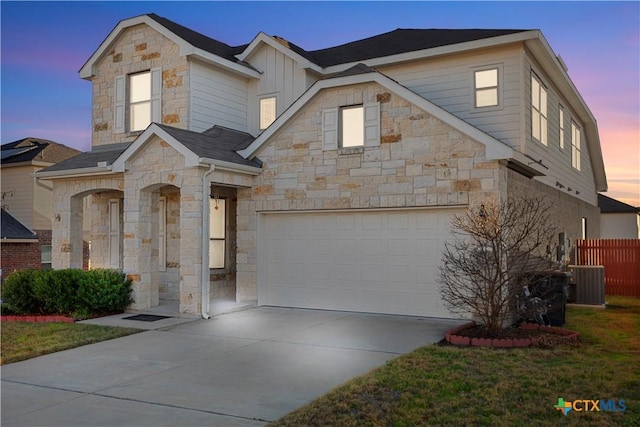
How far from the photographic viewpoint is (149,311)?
42.9 ft

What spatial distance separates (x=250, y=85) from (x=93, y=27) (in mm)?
6498

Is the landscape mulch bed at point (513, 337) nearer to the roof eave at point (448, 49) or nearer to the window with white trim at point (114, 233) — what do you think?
the roof eave at point (448, 49)

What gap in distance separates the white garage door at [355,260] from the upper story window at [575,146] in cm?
1051

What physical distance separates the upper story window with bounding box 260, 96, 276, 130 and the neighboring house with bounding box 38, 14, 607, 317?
0.04 meters

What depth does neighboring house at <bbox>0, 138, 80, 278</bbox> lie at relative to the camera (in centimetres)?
2398

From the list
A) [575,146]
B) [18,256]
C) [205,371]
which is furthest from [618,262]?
[18,256]

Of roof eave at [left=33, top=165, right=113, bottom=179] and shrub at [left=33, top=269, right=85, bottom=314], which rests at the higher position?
roof eave at [left=33, top=165, right=113, bottom=179]

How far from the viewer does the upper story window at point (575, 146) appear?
2027cm

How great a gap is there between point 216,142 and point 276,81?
141 inches

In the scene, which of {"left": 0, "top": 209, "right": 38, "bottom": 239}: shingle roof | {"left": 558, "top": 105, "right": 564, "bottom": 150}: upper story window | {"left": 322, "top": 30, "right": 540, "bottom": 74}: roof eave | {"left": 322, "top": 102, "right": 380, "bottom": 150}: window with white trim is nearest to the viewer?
{"left": 322, "top": 102, "right": 380, "bottom": 150}: window with white trim

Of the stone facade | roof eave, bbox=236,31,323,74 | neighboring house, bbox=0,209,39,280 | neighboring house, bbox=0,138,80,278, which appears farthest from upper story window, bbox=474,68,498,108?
neighboring house, bbox=0,138,80,278

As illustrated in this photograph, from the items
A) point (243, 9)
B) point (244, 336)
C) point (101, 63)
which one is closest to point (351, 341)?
point (244, 336)

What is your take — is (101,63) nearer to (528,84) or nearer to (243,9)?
(243,9)

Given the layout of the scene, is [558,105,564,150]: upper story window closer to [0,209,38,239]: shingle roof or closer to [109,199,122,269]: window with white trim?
→ [109,199,122,269]: window with white trim
